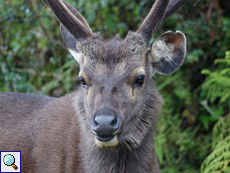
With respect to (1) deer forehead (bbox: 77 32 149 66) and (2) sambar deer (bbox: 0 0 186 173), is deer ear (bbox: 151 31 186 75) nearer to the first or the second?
(2) sambar deer (bbox: 0 0 186 173)

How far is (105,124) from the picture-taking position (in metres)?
3.89

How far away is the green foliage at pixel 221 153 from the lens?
5.75 meters

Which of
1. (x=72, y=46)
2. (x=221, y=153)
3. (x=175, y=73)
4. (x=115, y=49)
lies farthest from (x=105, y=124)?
(x=175, y=73)

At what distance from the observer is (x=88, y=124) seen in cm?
474

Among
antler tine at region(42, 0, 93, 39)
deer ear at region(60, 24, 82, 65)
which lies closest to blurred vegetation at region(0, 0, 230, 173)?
deer ear at region(60, 24, 82, 65)

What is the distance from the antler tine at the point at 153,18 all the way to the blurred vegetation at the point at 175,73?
2441 millimetres

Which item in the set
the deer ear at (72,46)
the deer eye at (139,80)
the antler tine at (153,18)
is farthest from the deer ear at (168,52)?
the deer ear at (72,46)

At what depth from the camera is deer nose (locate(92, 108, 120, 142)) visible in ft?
12.8

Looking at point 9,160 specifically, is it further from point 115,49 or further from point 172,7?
point 172,7

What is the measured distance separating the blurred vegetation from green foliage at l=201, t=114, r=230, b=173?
0.04 meters

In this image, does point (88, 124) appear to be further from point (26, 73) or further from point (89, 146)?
point (26, 73)

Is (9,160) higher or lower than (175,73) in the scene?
lower

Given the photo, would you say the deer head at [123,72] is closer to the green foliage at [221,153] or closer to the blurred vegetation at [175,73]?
the green foliage at [221,153]

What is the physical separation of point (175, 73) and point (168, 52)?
10.7 ft
